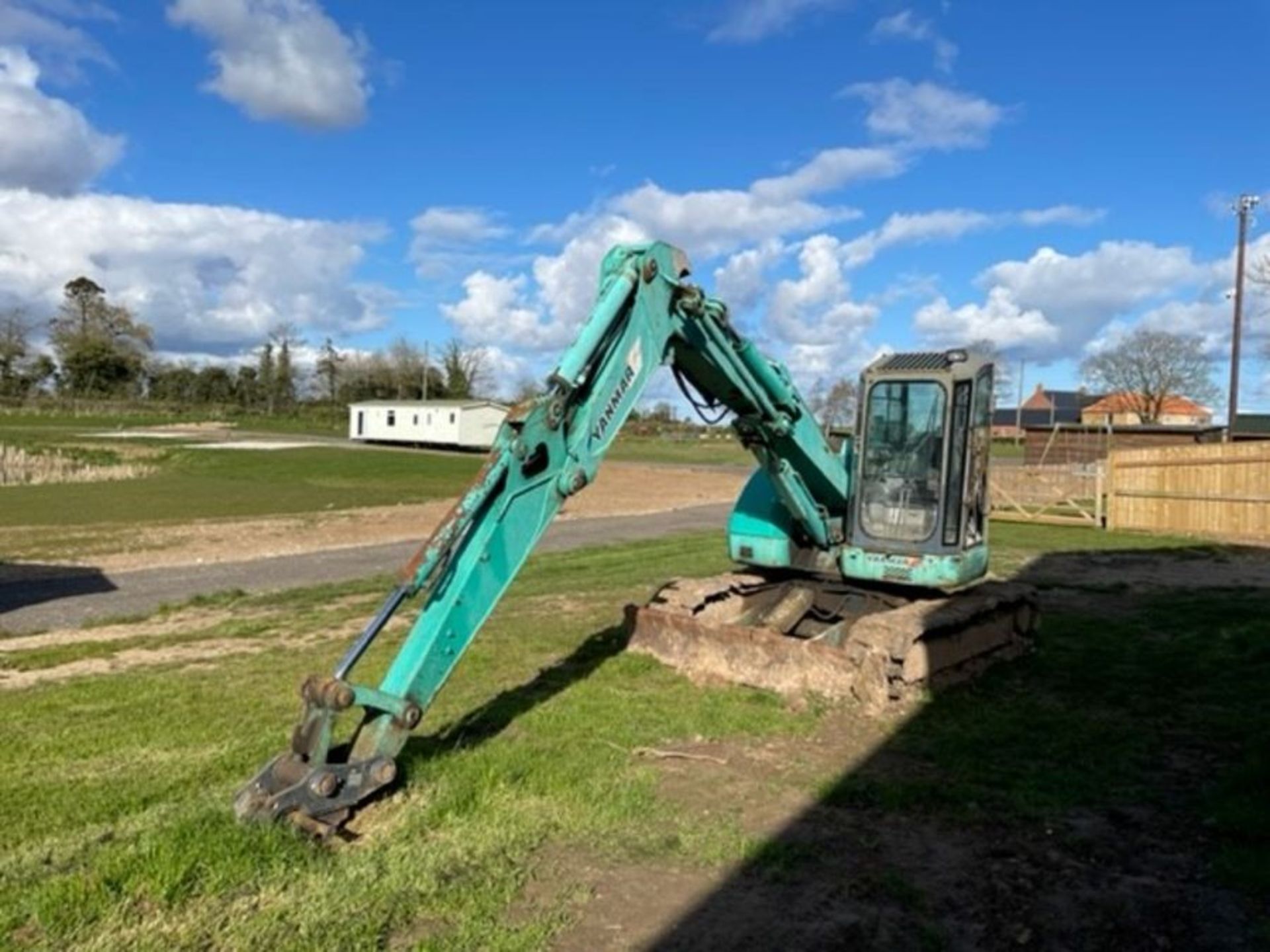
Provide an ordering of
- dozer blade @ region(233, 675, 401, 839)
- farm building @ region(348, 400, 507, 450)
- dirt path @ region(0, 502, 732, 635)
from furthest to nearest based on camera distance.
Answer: farm building @ region(348, 400, 507, 450) → dirt path @ region(0, 502, 732, 635) → dozer blade @ region(233, 675, 401, 839)

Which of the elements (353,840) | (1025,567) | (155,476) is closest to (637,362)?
(353,840)

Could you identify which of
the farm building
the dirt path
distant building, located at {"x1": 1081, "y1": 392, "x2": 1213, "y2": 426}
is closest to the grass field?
the dirt path

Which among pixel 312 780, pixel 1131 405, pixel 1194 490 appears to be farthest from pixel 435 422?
pixel 312 780

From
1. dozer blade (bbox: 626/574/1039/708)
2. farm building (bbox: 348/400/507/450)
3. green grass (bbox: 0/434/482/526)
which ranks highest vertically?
farm building (bbox: 348/400/507/450)

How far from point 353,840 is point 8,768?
104 inches

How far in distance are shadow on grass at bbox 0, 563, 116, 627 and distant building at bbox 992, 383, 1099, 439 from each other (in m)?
85.0

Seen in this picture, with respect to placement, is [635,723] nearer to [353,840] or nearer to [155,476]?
[353,840]

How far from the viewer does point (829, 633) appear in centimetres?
846

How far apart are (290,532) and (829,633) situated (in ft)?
54.1


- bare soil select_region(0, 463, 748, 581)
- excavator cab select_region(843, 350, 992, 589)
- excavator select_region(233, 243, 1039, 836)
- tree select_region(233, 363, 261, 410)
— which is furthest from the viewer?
tree select_region(233, 363, 261, 410)

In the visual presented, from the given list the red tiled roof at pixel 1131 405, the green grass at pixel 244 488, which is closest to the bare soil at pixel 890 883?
the green grass at pixel 244 488

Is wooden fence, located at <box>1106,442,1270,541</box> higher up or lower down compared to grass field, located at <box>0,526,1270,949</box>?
higher up

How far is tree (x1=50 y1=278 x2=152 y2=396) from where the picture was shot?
90.4m

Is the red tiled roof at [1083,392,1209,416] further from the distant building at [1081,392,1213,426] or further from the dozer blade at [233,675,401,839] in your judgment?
the dozer blade at [233,675,401,839]
